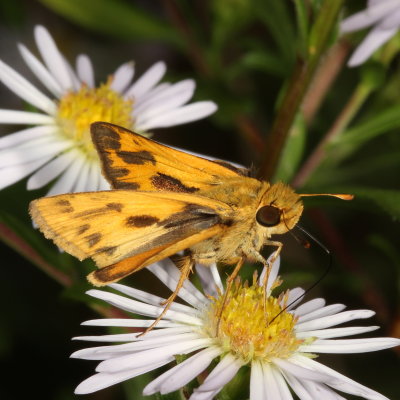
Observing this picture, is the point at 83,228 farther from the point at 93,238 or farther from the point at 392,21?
the point at 392,21

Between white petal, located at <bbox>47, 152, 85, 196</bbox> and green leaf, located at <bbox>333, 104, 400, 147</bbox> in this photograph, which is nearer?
white petal, located at <bbox>47, 152, 85, 196</bbox>

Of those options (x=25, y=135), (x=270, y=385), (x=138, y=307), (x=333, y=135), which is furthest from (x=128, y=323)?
(x=333, y=135)

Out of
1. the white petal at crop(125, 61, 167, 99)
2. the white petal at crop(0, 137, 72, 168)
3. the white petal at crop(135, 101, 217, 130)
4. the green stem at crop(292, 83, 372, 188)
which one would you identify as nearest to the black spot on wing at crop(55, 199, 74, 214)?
the white petal at crop(0, 137, 72, 168)

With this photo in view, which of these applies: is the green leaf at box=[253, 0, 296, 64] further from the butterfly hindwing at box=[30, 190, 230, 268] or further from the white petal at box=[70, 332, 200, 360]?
the white petal at box=[70, 332, 200, 360]

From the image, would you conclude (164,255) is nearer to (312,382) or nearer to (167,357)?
(167,357)

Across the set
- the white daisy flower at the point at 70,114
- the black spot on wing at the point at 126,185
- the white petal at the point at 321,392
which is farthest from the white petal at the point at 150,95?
the white petal at the point at 321,392
